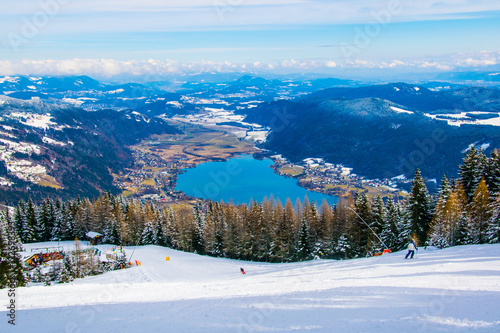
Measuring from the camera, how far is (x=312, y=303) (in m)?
14.7

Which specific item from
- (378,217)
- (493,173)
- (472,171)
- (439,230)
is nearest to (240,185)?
(378,217)

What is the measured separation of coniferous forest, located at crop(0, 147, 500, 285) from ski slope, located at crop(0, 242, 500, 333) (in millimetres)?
9392

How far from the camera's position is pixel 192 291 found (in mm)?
20922

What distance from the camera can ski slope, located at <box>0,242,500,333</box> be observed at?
38.9ft

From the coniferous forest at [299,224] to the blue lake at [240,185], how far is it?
73777 millimetres

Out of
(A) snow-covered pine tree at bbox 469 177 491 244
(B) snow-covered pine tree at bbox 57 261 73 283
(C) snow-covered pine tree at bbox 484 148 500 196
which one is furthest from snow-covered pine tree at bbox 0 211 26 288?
(C) snow-covered pine tree at bbox 484 148 500 196

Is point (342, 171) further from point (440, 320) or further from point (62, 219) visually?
point (440, 320)

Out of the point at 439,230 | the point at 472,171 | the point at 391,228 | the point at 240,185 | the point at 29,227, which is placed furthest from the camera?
the point at 240,185

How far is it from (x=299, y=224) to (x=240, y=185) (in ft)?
377

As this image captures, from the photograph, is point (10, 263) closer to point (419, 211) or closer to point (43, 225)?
point (43, 225)

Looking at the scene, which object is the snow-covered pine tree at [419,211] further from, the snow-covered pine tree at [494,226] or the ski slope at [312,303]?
the ski slope at [312,303]

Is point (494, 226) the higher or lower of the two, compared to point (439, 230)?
higher

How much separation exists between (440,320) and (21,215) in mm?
61868

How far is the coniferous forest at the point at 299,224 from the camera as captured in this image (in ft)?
102
